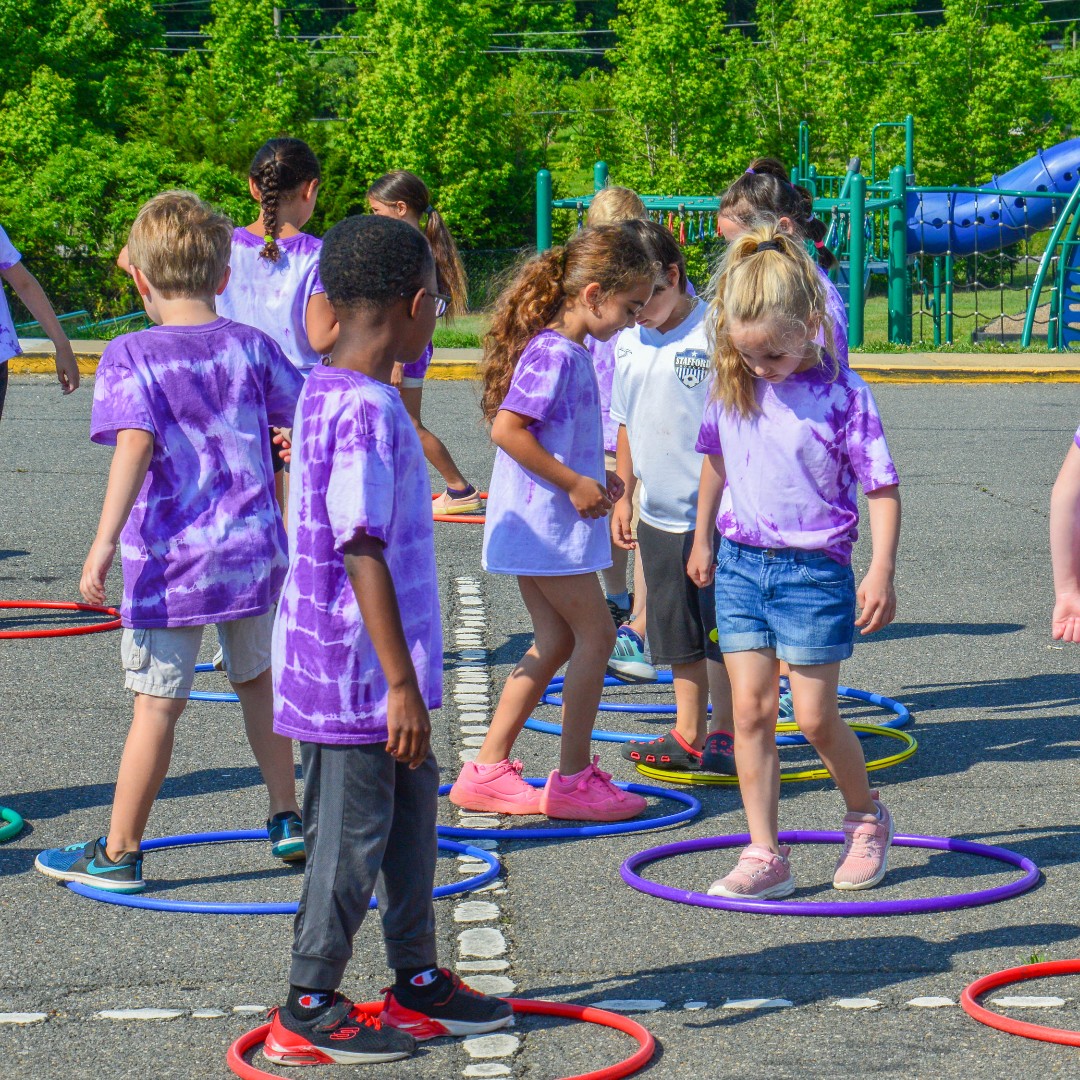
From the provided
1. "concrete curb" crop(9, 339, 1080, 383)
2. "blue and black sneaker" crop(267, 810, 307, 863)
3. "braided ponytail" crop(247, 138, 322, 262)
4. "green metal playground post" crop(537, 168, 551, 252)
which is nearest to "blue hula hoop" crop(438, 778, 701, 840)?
"blue and black sneaker" crop(267, 810, 307, 863)

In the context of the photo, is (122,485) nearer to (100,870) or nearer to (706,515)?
(100,870)

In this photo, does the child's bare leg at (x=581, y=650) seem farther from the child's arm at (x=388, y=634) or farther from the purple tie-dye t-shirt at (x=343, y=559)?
the child's arm at (x=388, y=634)

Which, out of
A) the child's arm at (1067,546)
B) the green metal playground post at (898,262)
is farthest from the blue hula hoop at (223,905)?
the green metal playground post at (898,262)

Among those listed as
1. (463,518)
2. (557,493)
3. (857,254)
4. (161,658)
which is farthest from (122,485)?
(857,254)

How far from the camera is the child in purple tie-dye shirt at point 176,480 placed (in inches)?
174

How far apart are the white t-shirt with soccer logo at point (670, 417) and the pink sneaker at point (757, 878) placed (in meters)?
1.49

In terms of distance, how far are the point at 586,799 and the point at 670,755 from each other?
0.62m

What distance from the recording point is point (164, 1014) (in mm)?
3744

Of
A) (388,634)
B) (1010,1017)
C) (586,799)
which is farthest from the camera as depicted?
(586,799)

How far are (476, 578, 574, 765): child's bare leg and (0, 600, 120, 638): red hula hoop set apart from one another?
297 centimetres

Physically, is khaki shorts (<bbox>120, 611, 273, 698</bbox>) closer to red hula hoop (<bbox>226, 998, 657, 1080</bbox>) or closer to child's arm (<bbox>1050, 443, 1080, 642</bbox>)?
red hula hoop (<bbox>226, 998, 657, 1080</bbox>)

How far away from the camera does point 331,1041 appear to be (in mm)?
3469

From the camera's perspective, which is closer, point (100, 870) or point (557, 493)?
point (100, 870)

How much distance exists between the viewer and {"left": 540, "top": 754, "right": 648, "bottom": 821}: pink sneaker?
5156 millimetres
